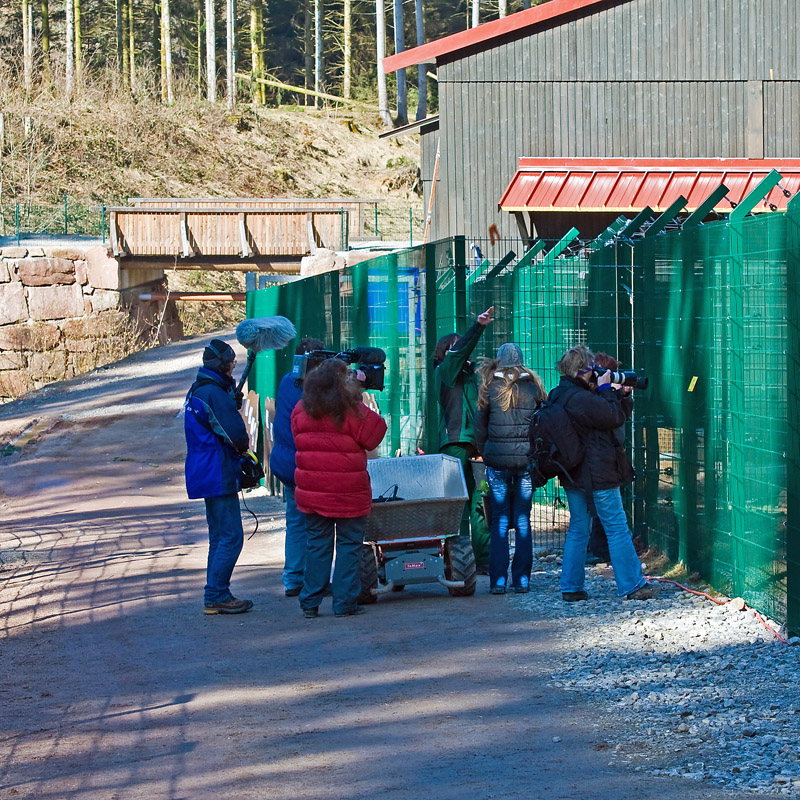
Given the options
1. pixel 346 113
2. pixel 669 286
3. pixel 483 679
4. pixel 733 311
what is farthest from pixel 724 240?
pixel 346 113

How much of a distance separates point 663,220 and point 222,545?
388cm

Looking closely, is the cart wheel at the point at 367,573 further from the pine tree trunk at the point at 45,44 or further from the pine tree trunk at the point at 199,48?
the pine tree trunk at the point at 199,48

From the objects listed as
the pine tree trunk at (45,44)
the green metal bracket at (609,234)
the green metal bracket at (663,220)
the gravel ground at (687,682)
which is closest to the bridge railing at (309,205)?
the pine tree trunk at (45,44)

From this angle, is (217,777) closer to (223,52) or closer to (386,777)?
(386,777)

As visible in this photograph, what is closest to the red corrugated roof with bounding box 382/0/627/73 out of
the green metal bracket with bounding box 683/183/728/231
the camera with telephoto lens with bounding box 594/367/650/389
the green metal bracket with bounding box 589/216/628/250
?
the green metal bracket with bounding box 589/216/628/250

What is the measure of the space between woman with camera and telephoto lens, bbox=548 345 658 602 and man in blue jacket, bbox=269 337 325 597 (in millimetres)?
1741

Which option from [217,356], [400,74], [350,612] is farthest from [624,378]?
[400,74]

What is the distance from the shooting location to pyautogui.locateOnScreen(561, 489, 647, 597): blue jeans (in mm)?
6977

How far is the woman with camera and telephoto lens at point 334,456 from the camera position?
6711 millimetres

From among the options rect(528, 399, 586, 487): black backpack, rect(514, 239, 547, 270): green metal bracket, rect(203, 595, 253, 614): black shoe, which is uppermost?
rect(514, 239, 547, 270): green metal bracket

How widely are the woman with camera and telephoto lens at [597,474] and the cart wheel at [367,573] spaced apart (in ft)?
4.05

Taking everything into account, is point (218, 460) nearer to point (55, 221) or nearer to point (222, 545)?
point (222, 545)

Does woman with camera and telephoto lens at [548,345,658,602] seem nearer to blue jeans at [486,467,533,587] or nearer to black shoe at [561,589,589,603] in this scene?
black shoe at [561,589,589,603]

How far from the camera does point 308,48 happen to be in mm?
65812
